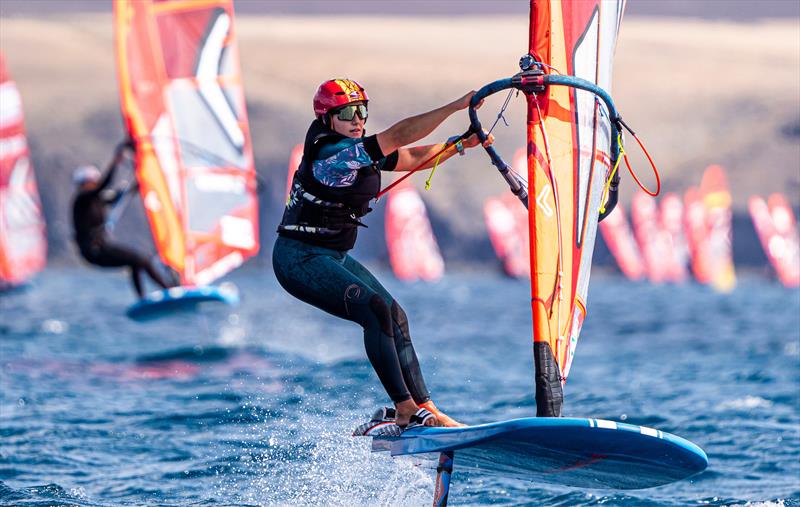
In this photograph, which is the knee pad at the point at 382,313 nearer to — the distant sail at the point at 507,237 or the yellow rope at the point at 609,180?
the yellow rope at the point at 609,180

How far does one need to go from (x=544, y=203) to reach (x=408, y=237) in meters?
50.4

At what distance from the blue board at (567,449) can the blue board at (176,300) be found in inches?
303

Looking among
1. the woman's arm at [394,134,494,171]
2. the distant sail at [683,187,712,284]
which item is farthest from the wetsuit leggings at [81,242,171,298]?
the distant sail at [683,187,712,284]

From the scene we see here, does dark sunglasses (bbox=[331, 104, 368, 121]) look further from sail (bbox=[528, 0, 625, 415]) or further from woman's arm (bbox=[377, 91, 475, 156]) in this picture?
sail (bbox=[528, 0, 625, 415])

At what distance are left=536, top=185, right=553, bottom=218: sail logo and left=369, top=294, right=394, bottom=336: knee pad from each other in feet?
2.97

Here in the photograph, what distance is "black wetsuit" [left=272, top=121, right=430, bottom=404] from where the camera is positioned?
6.02 meters

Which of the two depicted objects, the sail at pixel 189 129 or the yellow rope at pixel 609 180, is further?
the sail at pixel 189 129

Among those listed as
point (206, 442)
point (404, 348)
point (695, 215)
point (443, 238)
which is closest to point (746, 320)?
point (206, 442)

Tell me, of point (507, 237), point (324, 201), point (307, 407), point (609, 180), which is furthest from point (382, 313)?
point (507, 237)

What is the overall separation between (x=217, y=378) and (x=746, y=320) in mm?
18337

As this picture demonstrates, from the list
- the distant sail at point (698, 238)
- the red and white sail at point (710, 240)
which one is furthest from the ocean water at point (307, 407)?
the distant sail at point (698, 238)

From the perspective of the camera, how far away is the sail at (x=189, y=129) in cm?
1612

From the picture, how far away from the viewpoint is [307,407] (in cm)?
1044

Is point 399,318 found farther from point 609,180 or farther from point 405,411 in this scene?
point 609,180
